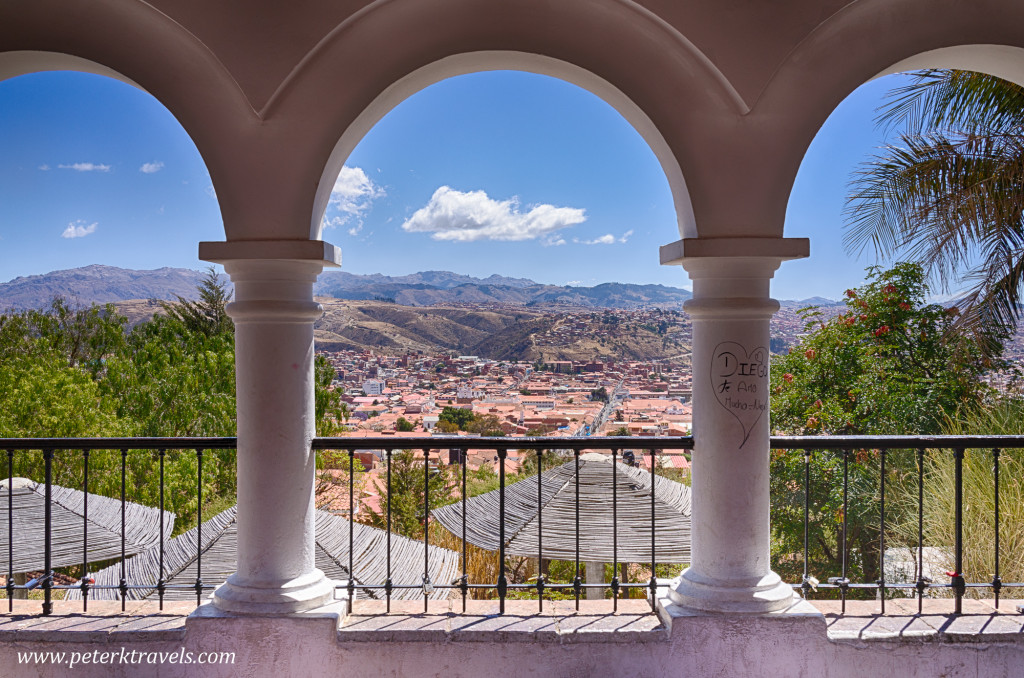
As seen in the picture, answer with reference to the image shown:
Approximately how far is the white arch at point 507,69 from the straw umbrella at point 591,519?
2.99 metres

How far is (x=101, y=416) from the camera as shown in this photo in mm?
13922

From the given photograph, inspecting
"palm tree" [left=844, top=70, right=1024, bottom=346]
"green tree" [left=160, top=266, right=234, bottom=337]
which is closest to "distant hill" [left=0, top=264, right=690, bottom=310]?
"green tree" [left=160, top=266, right=234, bottom=337]

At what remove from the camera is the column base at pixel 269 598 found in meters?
3.01

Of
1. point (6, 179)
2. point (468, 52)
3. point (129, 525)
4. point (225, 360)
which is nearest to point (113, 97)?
point (6, 179)

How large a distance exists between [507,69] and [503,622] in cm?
277

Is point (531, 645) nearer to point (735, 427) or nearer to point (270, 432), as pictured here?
point (735, 427)

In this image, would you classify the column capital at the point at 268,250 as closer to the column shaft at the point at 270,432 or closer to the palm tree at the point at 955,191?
the column shaft at the point at 270,432

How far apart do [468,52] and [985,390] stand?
852 centimetres

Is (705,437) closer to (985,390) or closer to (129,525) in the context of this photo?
(129,525)

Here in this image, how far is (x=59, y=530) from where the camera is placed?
5.38 meters

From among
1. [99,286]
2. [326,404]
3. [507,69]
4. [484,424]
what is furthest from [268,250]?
[99,286]

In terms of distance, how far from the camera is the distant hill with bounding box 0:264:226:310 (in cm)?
2455

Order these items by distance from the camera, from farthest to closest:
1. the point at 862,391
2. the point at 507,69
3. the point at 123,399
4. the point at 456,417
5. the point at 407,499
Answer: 1. the point at 456,417
2. the point at 123,399
3. the point at 407,499
4. the point at 862,391
5. the point at 507,69

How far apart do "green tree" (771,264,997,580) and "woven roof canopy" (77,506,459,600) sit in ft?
16.1
